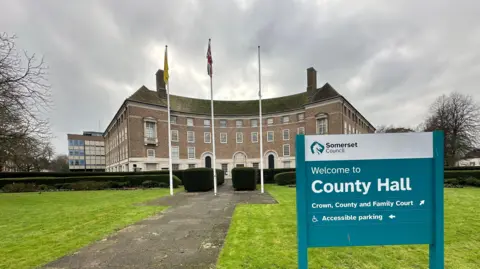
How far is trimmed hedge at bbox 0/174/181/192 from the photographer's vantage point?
68.4ft

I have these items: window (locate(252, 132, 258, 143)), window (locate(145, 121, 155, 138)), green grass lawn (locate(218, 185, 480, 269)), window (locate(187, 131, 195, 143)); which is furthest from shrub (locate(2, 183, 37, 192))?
window (locate(252, 132, 258, 143))

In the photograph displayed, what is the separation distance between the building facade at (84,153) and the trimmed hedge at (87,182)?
68.0 meters

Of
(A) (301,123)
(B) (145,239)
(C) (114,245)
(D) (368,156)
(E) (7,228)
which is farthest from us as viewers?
(A) (301,123)

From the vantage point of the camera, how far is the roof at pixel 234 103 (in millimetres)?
38125

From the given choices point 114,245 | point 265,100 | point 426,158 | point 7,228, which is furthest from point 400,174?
point 265,100

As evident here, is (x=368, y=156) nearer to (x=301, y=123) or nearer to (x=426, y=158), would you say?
(x=426, y=158)

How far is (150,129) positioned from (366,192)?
37684mm

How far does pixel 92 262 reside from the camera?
4.07m

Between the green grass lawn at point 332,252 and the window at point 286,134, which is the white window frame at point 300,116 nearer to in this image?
the window at point 286,134

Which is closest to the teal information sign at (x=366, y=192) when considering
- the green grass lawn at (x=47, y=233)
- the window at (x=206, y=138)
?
the green grass lawn at (x=47, y=233)

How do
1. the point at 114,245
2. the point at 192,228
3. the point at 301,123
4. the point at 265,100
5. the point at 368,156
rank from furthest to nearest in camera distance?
the point at 265,100
the point at 301,123
the point at 192,228
the point at 114,245
the point at 368,156

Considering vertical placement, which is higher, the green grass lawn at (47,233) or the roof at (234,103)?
the roof at (234,103)

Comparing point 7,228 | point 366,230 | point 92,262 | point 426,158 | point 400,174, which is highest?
point 426,158

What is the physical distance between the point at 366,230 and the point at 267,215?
5.14m
